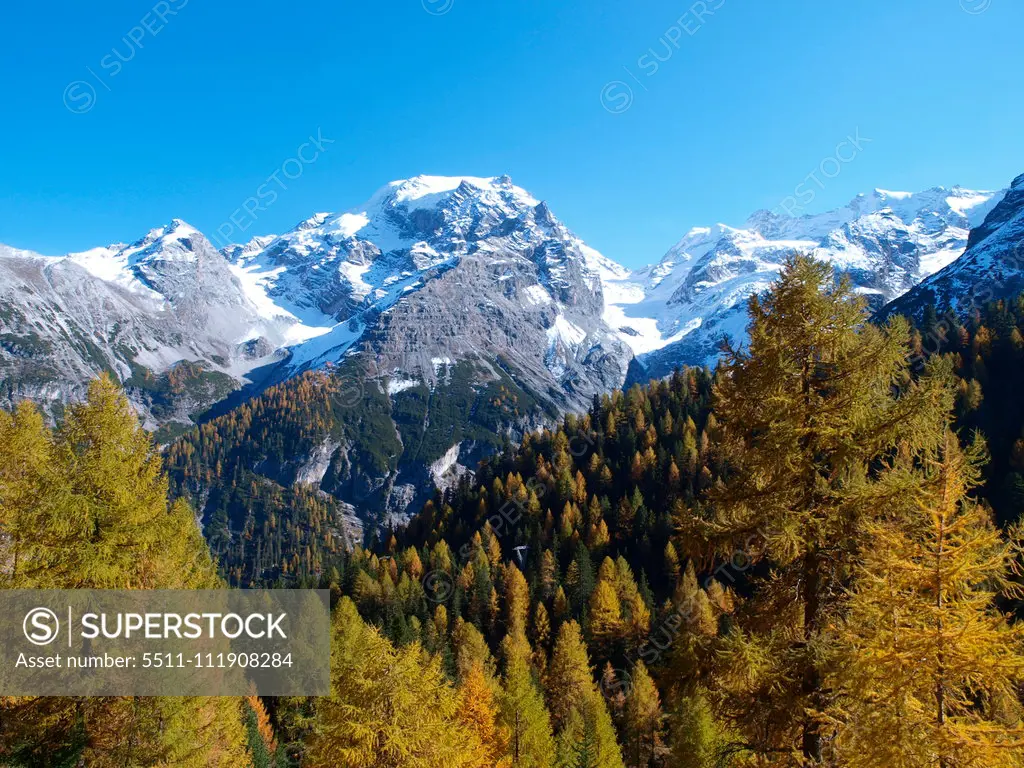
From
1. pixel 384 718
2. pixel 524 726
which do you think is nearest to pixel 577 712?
pixel 524 726

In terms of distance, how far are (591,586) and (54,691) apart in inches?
2776

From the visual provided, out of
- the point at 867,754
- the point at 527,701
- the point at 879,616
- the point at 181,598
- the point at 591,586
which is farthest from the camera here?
the point at 591,586

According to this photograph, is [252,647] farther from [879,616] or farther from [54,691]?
[879,616]

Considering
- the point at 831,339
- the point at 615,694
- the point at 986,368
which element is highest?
the point at 986,368

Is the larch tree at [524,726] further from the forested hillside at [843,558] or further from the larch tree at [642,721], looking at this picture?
the forested hillside at [843,558]

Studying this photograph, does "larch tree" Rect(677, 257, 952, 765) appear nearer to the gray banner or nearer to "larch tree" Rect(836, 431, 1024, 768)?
"larch tree" Rect(836, 431, 1024, 768)

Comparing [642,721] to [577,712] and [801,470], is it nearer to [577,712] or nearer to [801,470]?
[577,712]

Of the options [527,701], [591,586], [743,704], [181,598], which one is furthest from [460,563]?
[743,704]

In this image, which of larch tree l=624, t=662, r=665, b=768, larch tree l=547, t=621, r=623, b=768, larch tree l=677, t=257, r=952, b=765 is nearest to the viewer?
larch tree l=677, t=257, r=952, b=765

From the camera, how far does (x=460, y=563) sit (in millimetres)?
99750

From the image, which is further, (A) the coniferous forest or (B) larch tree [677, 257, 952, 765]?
(B) larch tree [677, 257, 952, 765]

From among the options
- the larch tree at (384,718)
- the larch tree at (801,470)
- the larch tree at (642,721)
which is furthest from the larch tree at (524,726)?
the larch tree at (801,470)

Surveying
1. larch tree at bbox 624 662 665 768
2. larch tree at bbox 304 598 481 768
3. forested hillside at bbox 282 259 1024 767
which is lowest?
larch tree at bbox 624 662 665 768

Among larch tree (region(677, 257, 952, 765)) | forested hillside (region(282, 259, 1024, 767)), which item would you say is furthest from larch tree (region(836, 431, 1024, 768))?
larch tree (region(677, 257, 952, 765))
